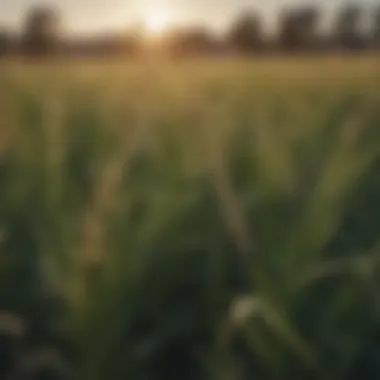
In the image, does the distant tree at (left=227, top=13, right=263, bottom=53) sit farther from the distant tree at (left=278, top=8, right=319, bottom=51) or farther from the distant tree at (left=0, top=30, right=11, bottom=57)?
the distant tree at (left=0, top=30, right=11, bottom=57)

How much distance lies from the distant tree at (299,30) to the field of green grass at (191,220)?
1cm

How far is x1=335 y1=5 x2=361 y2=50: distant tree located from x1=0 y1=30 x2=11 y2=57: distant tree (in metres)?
0.24

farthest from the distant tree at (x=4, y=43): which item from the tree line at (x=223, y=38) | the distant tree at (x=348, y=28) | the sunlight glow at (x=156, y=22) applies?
the distant tree at (x=348, y=28)

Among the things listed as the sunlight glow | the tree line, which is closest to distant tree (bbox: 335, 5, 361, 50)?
the tree line

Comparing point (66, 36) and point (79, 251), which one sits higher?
point (66, 36)

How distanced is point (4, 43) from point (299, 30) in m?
0.21

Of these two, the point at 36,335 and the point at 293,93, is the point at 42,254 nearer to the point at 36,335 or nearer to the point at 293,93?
the point at 36,335

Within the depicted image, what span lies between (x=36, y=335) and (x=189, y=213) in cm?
13

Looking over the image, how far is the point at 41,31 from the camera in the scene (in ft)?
1.60

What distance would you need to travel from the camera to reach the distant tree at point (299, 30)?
1.61ft

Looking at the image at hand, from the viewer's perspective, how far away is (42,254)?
440 mm

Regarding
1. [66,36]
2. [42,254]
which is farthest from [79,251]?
[66,36]

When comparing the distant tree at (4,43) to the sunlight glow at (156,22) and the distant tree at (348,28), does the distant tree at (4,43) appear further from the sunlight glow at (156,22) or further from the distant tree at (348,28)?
the distant tree at (348,28)

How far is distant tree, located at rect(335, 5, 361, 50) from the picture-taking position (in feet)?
1.60
